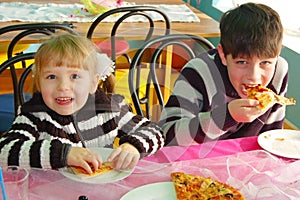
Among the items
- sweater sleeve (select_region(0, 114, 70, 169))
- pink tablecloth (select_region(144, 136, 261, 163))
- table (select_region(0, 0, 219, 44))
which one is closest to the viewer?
sweater sleeve (select_region(0, 114, 70, 169))

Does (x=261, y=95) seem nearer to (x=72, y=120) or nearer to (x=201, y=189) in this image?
(x=201, y=189)

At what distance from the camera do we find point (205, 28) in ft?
9.70

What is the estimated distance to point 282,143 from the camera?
4.97 ft

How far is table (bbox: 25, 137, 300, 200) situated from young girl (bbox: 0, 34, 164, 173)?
0.17ft

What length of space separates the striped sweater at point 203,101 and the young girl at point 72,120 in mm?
91

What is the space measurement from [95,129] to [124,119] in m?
0.10

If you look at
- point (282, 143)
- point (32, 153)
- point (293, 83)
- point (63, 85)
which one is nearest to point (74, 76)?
point (63, 85)

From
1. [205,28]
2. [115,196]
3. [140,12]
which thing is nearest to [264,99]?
[115,196]

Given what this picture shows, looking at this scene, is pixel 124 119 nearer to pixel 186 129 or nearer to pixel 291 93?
pixel 186 129

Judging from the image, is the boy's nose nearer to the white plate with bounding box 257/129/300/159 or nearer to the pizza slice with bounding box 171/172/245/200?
the white plate with bounding box 257/129/300/159

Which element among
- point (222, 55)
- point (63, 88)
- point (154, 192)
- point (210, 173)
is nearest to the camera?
point (154, 192)

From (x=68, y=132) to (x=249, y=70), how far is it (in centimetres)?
58

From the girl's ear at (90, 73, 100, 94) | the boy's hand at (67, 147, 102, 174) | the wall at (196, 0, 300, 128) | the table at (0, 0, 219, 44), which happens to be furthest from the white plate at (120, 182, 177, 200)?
the wall at (196, 0, 300, 128)

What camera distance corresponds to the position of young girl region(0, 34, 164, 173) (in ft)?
4.25
